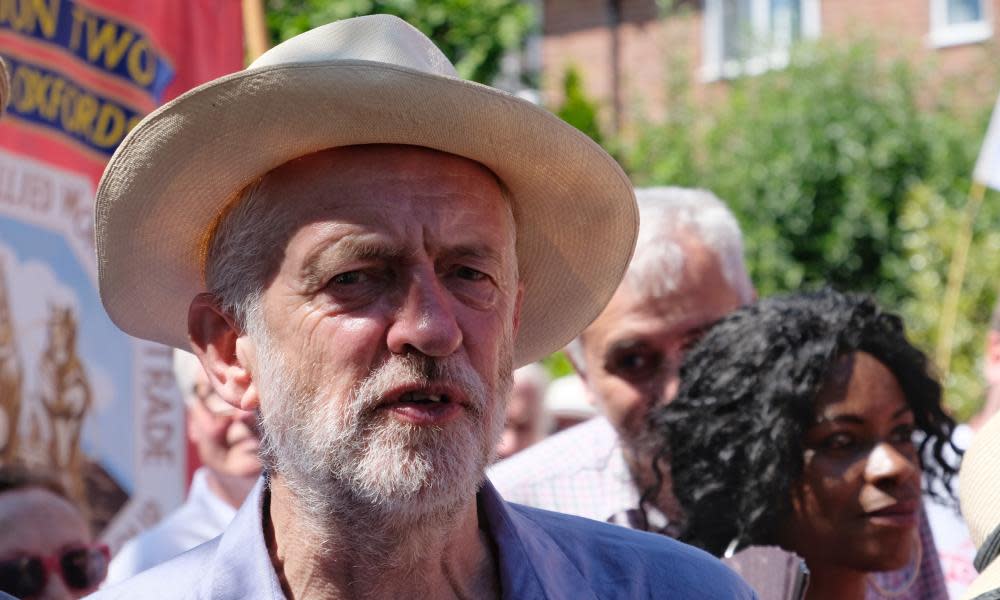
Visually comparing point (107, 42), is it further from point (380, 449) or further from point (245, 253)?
point (380, 449)

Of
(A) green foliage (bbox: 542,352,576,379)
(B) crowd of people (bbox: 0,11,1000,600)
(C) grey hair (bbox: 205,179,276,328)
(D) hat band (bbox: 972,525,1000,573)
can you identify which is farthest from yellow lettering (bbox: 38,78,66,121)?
(A) green foliage (bbox: 542,352,576,379)

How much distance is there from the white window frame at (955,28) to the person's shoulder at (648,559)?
1504 cm

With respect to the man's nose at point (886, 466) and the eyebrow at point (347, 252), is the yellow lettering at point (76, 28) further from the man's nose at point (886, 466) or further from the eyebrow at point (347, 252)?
the man's nose at point (886, 466)

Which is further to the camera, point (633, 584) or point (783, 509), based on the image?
point (783, 509)

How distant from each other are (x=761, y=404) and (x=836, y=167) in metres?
12.8

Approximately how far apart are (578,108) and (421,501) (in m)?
13.6

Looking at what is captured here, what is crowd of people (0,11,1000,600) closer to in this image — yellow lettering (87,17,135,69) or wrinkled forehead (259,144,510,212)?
wrinkled forehead (259,144,510,212)

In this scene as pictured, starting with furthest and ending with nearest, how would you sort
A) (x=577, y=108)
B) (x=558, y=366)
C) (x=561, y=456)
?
(x=577, y=108) < (x=558, y=366) < (x=561, y=456)

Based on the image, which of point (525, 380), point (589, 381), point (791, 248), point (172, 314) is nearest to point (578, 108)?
point (791, 248)

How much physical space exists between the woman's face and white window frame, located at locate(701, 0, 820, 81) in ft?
46.3

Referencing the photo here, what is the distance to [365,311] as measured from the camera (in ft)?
6.77

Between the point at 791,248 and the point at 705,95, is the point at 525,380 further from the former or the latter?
the point at 705,95

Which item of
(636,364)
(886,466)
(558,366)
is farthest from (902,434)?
(558,366)

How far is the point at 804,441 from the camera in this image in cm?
289
